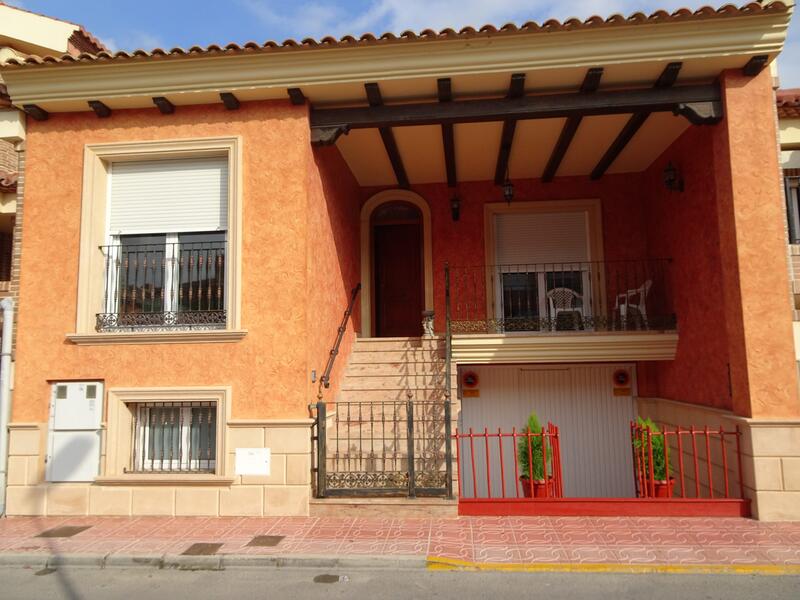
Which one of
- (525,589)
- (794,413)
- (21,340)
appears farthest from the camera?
(21,340)

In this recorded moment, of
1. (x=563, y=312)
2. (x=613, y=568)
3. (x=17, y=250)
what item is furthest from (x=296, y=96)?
(x=613, y=568)

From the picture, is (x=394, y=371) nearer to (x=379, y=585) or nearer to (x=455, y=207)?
(x=455, y=207)

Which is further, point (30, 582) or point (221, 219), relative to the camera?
point (221, 219)

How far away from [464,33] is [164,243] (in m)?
4.70

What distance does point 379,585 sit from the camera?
16.0 ft

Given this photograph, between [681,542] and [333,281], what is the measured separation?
5622mm

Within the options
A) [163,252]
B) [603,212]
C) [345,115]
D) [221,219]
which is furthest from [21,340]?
[603,212]

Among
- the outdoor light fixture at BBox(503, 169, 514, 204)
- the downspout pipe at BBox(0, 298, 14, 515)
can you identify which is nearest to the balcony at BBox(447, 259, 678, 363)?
the outdoor light fixture at BBox(503, 169, 514, 204)

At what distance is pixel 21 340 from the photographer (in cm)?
741

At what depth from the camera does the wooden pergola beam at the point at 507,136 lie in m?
7.12

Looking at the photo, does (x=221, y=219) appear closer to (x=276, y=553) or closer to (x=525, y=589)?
(x=276, y=553)

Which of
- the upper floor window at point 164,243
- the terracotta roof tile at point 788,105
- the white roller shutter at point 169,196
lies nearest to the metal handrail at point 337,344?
the upper floor window at point 164,243

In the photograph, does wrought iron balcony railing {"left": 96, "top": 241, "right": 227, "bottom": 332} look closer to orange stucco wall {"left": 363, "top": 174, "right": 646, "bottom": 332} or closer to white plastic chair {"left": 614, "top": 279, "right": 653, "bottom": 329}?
orange stucco wall {"left": 363, "top": 174, "right": 646, "bottom": 332}

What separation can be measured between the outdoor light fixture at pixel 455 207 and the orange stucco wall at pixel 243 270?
3385 mm
